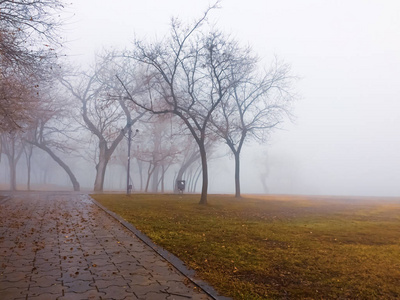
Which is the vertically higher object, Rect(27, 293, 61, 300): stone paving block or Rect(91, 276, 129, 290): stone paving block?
Rect(27, 293, 61, 300): stone paving block

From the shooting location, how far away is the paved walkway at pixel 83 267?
4648 millimetres

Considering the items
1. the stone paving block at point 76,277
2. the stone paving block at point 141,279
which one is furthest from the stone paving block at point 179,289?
the stone paving block at point 76,277

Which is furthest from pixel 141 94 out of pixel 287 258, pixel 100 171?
pixel 287 258

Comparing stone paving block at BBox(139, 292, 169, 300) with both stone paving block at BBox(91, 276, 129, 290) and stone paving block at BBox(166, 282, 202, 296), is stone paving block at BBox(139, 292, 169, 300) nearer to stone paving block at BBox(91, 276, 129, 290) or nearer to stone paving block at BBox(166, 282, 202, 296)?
stone paving block at BBox(166, 282, 202, 296)

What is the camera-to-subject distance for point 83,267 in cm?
591

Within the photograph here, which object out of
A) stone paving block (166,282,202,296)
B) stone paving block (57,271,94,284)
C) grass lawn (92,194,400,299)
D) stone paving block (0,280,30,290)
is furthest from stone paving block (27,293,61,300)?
grass lawn (92,194,400,299)

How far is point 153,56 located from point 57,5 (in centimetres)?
1027

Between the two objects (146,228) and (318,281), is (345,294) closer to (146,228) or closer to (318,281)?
(318,281)

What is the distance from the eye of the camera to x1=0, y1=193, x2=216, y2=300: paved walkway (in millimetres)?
4648

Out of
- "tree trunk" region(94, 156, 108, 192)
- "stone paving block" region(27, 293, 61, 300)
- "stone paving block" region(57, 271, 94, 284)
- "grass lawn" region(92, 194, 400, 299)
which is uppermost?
"tree trunk" region(94, 156, 108, 192)

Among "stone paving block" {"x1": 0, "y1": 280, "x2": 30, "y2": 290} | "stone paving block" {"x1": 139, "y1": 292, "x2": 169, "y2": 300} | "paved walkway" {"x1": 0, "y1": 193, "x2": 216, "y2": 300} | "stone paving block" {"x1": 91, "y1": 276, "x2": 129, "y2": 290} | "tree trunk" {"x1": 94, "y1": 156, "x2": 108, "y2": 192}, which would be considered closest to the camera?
"stone paving block" {"x1": 139, "y1": 292, "x2": 169, "y2": 300}

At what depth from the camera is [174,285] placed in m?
5.02

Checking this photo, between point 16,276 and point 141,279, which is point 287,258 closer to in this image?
point 141,279

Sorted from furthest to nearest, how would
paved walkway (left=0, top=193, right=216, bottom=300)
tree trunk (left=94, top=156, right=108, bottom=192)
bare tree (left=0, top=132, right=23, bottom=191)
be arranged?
1. tree trunk (left=94, top=156, right=108, bottom=192)
2. bare tree (left=0, top=132, right=23, bottom=191)
3. paved walkway (left=0, top=193, right=216, bottom=300)
